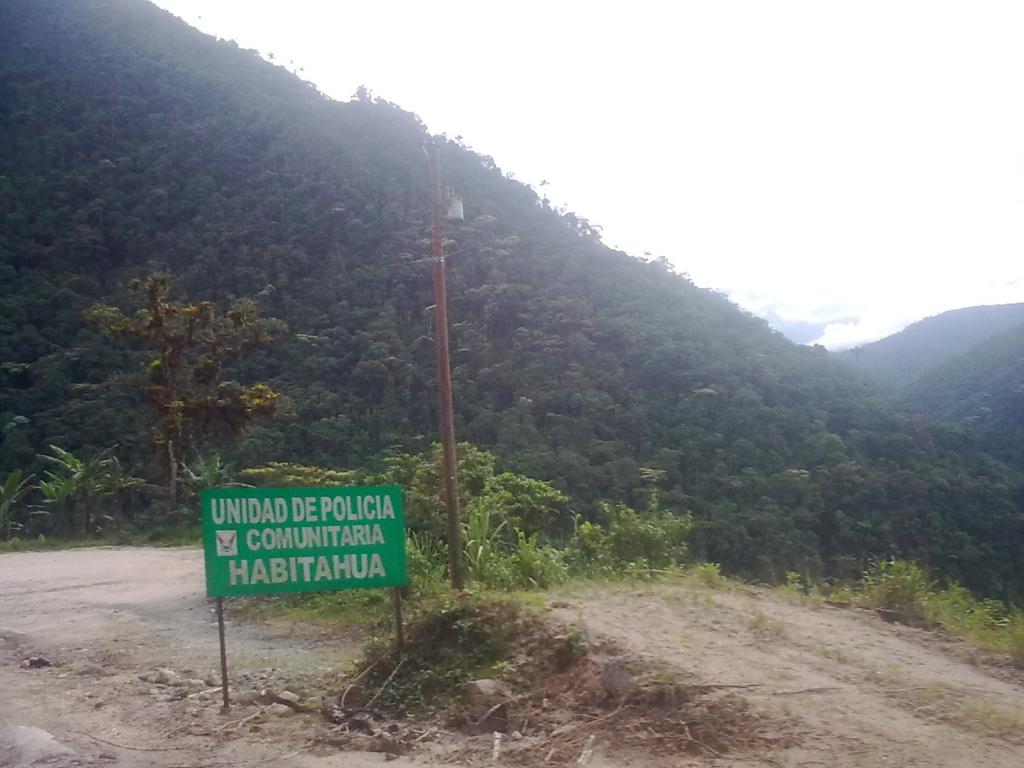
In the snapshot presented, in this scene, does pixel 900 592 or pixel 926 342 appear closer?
pixel 900 592

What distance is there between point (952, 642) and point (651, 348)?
2700 cm

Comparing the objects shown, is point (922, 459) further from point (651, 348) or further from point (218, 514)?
point (218, 514)

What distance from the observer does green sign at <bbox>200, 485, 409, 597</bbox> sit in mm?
6367

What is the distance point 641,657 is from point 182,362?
16.9 meters

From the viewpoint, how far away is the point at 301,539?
6.54 meters

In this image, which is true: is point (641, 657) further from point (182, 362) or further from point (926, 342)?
point (926, 342)

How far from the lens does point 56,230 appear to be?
3806 cm

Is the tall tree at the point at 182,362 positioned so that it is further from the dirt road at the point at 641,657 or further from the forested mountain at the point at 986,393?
the forested mountain at the point at 986,393

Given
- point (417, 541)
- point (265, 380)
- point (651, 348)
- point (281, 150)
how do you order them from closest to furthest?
1. point (417, 541)
2. point (265, 380)
3. point (651, 348)
4. point (281, 150)

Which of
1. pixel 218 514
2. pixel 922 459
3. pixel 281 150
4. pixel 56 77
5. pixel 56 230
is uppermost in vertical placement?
pixel 56 77

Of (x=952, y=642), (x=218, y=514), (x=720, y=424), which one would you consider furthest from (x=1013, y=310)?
(x=218, y=514)

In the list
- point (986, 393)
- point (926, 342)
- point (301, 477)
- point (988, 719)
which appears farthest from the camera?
point (926, 342)

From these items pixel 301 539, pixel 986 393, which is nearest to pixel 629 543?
pixel 301 539

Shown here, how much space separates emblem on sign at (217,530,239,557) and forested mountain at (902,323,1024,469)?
26390mm
